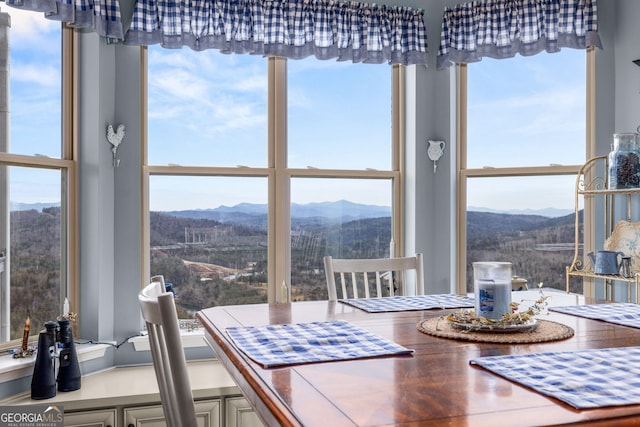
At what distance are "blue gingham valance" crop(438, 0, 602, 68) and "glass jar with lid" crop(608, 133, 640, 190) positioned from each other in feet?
2.00

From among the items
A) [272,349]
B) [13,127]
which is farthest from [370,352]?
[13,127]

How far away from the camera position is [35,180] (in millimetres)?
2723

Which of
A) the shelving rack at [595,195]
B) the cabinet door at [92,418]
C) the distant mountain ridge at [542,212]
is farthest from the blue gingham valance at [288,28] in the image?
the cabinet door at [92,418]

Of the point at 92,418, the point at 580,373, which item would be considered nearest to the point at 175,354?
the point at 580,373

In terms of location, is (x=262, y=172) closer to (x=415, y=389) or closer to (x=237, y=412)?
(x=237, y=412)

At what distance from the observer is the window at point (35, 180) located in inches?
102

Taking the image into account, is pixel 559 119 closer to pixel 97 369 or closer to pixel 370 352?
pixel 370 352

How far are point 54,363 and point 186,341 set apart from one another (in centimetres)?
66

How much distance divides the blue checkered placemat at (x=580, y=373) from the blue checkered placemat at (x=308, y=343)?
0.26 metres

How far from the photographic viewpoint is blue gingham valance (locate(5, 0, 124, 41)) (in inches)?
96.1

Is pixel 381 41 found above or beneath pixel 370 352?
above

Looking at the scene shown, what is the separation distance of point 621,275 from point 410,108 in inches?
56.2

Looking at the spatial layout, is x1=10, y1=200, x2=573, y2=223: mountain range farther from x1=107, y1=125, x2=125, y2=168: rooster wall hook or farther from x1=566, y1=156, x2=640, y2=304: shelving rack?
x1=107, y1=125, x2=125, y2=168: rooster wall hook

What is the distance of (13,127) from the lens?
8.67ft
